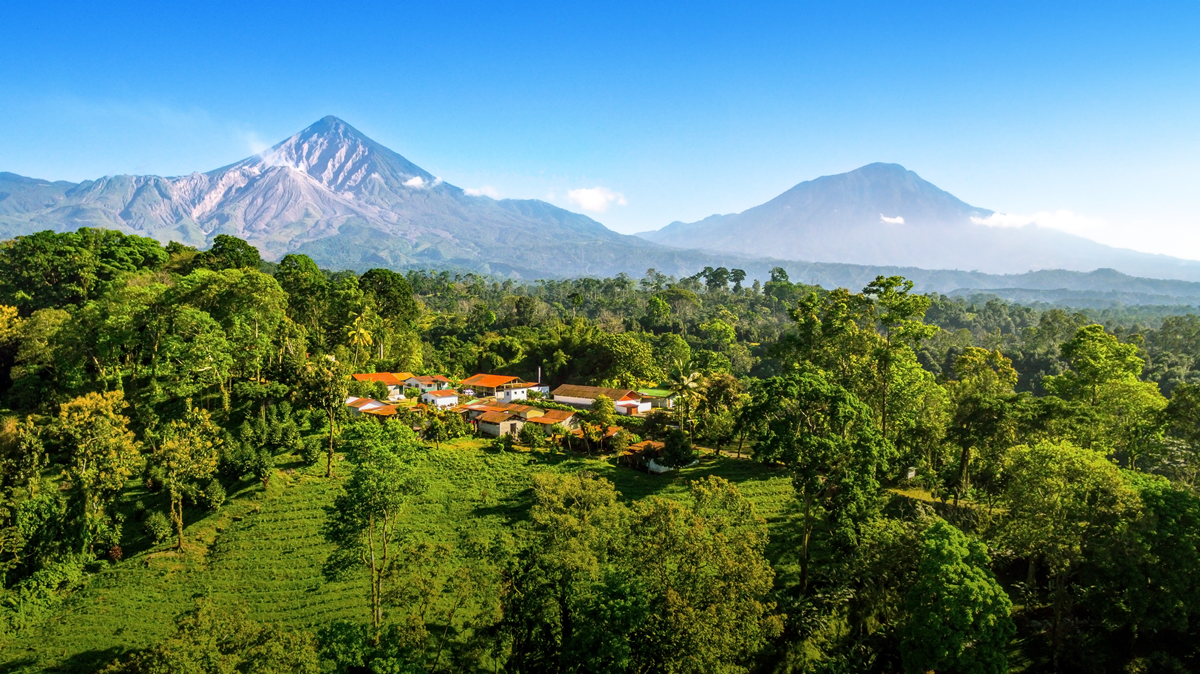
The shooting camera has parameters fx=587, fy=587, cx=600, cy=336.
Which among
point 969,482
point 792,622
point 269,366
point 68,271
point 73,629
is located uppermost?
point 68,271

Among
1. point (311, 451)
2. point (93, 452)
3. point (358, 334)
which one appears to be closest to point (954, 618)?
point (311, 451)

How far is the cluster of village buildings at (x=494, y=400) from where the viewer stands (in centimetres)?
2978

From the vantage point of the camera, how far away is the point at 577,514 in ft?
46.7

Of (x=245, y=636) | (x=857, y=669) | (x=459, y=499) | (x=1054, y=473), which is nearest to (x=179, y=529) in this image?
(x=459, y=499)

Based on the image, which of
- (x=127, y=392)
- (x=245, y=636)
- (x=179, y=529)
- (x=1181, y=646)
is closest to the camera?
(x=245, y=636)

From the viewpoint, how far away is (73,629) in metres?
15.3

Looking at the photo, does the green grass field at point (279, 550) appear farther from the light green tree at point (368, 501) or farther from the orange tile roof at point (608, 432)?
the light green tree at point (368, 501)

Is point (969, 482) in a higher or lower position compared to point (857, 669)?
higher

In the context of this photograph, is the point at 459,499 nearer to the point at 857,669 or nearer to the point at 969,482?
the point at 857,669

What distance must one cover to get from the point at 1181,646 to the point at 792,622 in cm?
843

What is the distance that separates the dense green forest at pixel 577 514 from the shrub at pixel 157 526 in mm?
69

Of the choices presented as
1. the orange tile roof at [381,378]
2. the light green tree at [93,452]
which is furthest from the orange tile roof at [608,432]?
the light green tree at [93,452]

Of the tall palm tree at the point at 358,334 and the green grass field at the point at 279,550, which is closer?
the green grass field at the point at 279,550

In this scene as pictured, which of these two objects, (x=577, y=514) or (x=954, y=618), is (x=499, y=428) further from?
(x=954, y=618)
